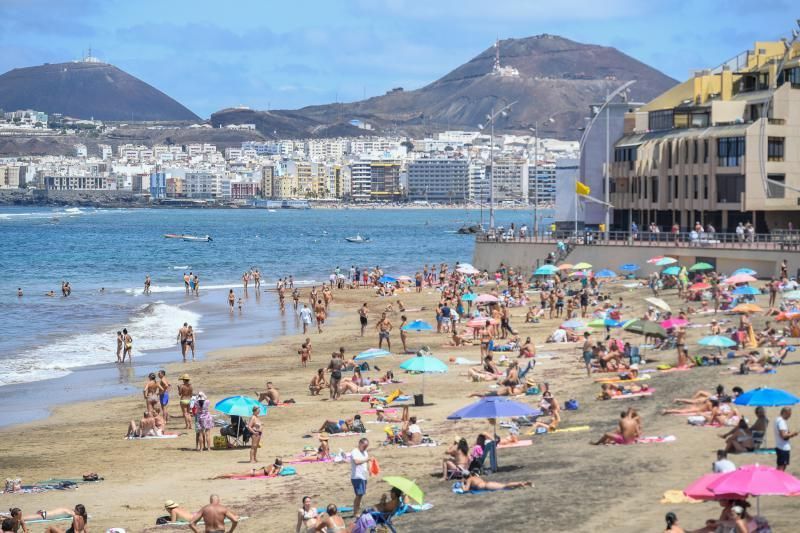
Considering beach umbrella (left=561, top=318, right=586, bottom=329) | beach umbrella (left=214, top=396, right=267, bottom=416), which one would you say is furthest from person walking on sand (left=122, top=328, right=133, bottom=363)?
beach umbrella (left=214, top=396, right=267, bottom=416)

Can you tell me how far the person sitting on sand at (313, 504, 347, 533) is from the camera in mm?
14633

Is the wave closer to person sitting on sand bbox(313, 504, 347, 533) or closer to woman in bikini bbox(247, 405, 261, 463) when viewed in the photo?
woman in bikini bbox(247, 405, 261, 463)

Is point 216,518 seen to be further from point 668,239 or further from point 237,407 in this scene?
point 668,239

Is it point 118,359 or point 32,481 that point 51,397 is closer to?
point 118,359

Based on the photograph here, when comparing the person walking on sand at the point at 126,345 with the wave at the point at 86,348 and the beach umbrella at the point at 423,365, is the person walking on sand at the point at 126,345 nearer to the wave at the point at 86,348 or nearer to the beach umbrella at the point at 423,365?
the wave at the point at 86,348

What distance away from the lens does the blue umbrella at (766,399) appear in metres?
17.7

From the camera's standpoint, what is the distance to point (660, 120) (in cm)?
6178

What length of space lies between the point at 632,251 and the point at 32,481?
35677 millimetres

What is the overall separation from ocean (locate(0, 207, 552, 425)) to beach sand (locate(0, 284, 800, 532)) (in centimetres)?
387

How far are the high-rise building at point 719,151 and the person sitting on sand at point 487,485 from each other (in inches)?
1386

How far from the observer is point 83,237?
484ft

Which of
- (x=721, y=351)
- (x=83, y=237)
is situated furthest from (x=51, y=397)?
(x=83, y=237)

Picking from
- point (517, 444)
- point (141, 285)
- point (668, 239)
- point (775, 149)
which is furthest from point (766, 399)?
point (141, 285)

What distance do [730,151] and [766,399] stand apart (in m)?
37.6
